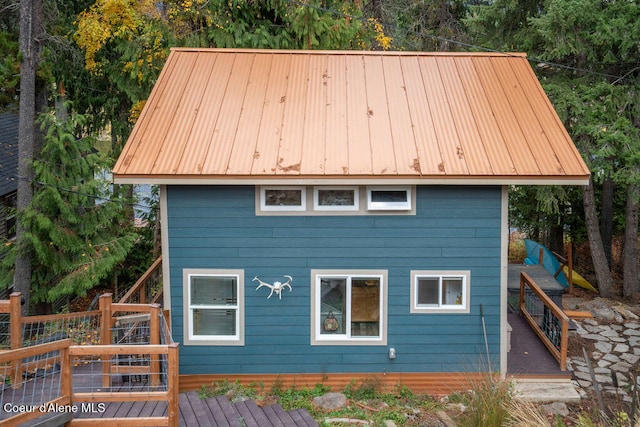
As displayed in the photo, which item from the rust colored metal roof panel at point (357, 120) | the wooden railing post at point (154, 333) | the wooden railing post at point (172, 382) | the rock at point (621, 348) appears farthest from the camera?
the rock at point (621, 348)

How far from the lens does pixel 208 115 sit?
869 centimetres

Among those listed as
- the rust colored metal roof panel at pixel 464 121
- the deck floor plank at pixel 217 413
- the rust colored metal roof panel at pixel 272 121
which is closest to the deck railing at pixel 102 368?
the deck floor plank at pixel 217 413

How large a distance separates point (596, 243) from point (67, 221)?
11578 mm

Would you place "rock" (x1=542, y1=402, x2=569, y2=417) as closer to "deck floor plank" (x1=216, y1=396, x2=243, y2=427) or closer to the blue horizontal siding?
the blue horizontal siding

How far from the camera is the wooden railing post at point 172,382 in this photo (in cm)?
582

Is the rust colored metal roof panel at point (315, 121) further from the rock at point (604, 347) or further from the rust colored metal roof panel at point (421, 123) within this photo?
the rock at point (604, 347)

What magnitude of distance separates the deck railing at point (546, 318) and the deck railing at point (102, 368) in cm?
566

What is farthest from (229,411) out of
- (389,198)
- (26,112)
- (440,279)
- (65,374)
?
(26,112)

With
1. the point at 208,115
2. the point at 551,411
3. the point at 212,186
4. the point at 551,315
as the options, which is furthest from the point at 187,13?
the point at 551,411

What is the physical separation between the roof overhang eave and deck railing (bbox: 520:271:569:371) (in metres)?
2.14

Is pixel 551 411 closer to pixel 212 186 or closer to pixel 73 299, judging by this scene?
pixel 212 186

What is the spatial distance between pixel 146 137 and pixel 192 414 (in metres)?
3.99

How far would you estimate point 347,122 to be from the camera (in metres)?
8.61

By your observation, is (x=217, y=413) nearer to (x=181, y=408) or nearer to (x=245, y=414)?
(x=245, y=414)
